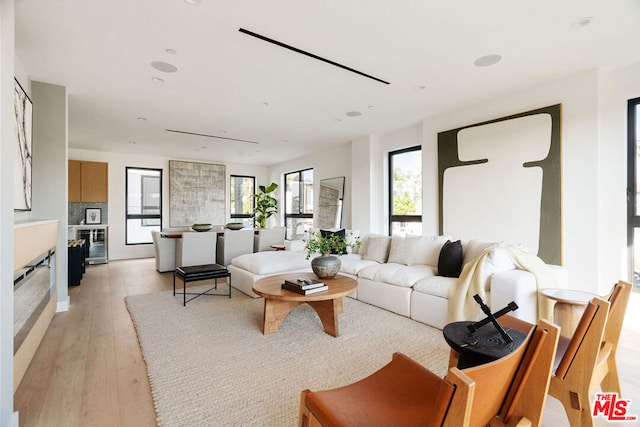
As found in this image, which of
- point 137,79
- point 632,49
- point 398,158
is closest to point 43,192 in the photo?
point 137,79

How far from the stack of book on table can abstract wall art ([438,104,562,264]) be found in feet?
8.77

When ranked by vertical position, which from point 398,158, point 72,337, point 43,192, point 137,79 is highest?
point 137,79

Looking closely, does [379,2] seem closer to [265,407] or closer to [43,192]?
[265,407]

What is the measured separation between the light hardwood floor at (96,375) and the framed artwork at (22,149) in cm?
133

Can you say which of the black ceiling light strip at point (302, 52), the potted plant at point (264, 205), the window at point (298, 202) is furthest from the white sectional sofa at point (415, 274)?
the potted plant at point (264, 205)

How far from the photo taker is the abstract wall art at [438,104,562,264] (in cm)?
359

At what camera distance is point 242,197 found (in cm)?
960

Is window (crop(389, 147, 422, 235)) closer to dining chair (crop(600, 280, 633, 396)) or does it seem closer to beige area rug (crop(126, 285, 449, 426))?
beige area rug (crop(126, 285, 449, 426))

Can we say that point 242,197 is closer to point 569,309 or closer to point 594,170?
point 594,170

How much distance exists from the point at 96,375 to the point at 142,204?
267 inches

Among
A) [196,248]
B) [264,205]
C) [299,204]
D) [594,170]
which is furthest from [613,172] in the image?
[264,205]

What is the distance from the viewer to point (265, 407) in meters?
1.79

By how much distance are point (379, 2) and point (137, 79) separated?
9.39 feet

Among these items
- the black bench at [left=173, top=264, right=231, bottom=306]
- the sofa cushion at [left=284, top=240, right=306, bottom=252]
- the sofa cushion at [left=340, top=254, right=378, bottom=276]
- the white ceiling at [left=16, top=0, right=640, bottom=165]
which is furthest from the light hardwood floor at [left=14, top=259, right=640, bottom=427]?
the white ceiling at [left=16, top=0, right=640, bottom=165]
